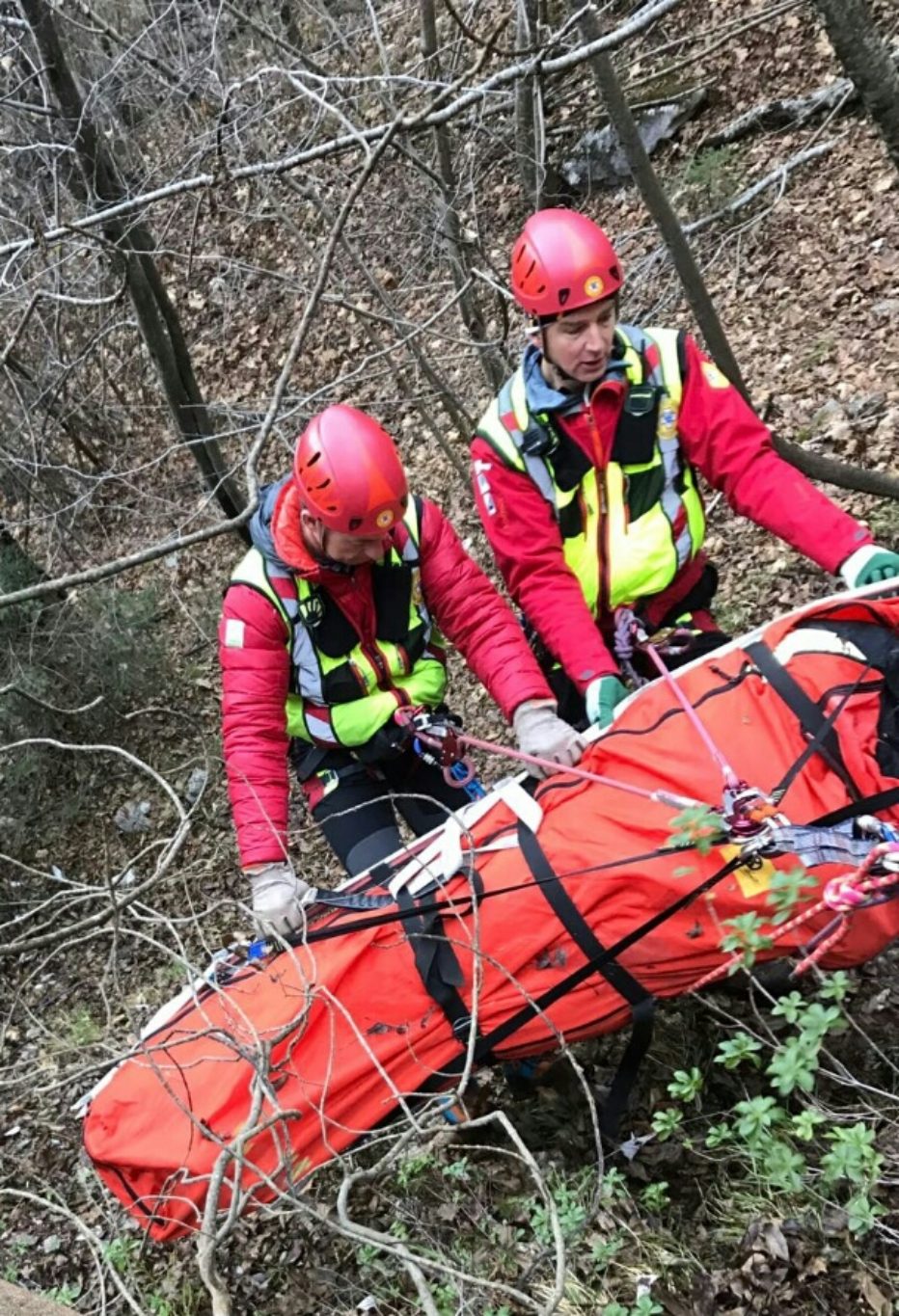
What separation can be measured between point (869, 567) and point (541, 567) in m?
0.96

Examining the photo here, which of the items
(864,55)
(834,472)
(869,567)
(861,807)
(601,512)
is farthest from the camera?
(834,472)

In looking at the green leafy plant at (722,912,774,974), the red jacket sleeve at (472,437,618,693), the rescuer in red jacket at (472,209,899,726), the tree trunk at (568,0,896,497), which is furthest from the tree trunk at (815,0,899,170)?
the green leafy plant at (722,912,774,974)

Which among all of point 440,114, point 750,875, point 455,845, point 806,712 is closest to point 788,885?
point 750,875

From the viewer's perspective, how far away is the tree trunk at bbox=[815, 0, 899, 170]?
2848 mm

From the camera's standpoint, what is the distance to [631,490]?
307cm

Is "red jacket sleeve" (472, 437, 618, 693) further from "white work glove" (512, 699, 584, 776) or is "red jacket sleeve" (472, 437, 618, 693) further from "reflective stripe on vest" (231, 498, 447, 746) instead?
"reflective stripe on vest" (231, 498, 447, 746)

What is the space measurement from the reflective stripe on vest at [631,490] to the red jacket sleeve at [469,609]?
32 cm

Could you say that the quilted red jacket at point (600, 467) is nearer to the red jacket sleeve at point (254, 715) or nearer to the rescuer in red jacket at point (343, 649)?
the rescuer in red jacket at point (343, 649)

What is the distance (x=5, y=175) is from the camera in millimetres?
6043

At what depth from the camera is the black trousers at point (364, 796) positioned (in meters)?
3.29

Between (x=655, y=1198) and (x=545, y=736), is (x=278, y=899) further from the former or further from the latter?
(x=655, y=1198)

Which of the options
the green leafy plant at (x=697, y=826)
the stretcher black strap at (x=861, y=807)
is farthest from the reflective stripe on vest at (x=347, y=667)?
the stretcher black strap at (x=861, y=807)

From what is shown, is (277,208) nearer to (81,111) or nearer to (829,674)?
(81,111)

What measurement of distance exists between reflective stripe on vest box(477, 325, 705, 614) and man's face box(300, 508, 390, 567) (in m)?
0.52
